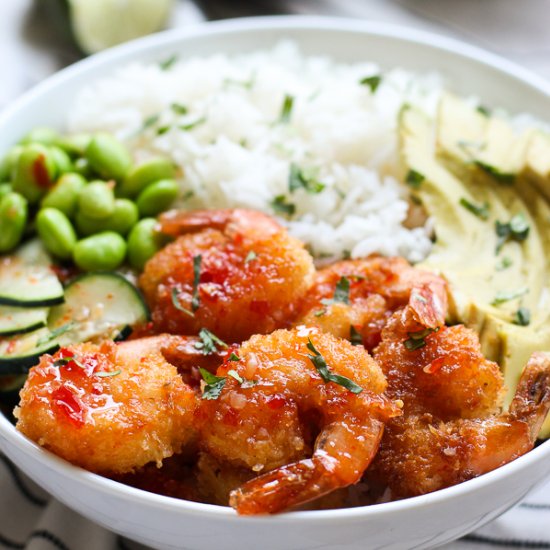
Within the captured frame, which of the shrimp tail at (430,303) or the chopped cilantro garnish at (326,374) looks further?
the shrimp tail at (430,303)

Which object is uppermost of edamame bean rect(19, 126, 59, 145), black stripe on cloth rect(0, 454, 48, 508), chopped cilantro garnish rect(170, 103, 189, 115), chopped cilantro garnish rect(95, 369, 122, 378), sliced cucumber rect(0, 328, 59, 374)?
→ chopped cilantro garnish rect(170, 103, 189, 115)

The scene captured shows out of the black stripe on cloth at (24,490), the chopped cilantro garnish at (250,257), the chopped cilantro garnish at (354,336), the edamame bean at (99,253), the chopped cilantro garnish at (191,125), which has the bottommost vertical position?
the black stripe on cloth at (24,490)

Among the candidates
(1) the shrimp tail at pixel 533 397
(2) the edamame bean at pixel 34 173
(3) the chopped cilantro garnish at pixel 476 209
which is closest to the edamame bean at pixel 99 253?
(2) the edamame bean at pixel 34 173

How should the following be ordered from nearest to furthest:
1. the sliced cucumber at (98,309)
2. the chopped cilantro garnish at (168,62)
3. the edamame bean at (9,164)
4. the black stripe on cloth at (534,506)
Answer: the sliced cucumber at (98,309) < the black stripe on cloth at (534,506) < the edamame bean at (9,164) < the chopped cilantro garnish at (168,62)

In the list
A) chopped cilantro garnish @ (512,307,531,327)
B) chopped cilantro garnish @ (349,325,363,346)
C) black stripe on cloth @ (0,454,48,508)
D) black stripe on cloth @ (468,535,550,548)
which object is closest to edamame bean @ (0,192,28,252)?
black stripe on cloth @ (0,454,48,508)

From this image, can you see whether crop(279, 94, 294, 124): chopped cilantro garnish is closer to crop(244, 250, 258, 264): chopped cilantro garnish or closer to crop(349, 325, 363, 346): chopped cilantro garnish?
crop(244, 250, 258, 264): chopped cilantro garnish

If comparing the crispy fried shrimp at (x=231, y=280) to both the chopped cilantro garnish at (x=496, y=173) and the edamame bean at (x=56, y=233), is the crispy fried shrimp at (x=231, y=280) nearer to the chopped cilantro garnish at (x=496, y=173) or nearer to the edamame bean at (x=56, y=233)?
the edamame bean at (x=56, y=233)
